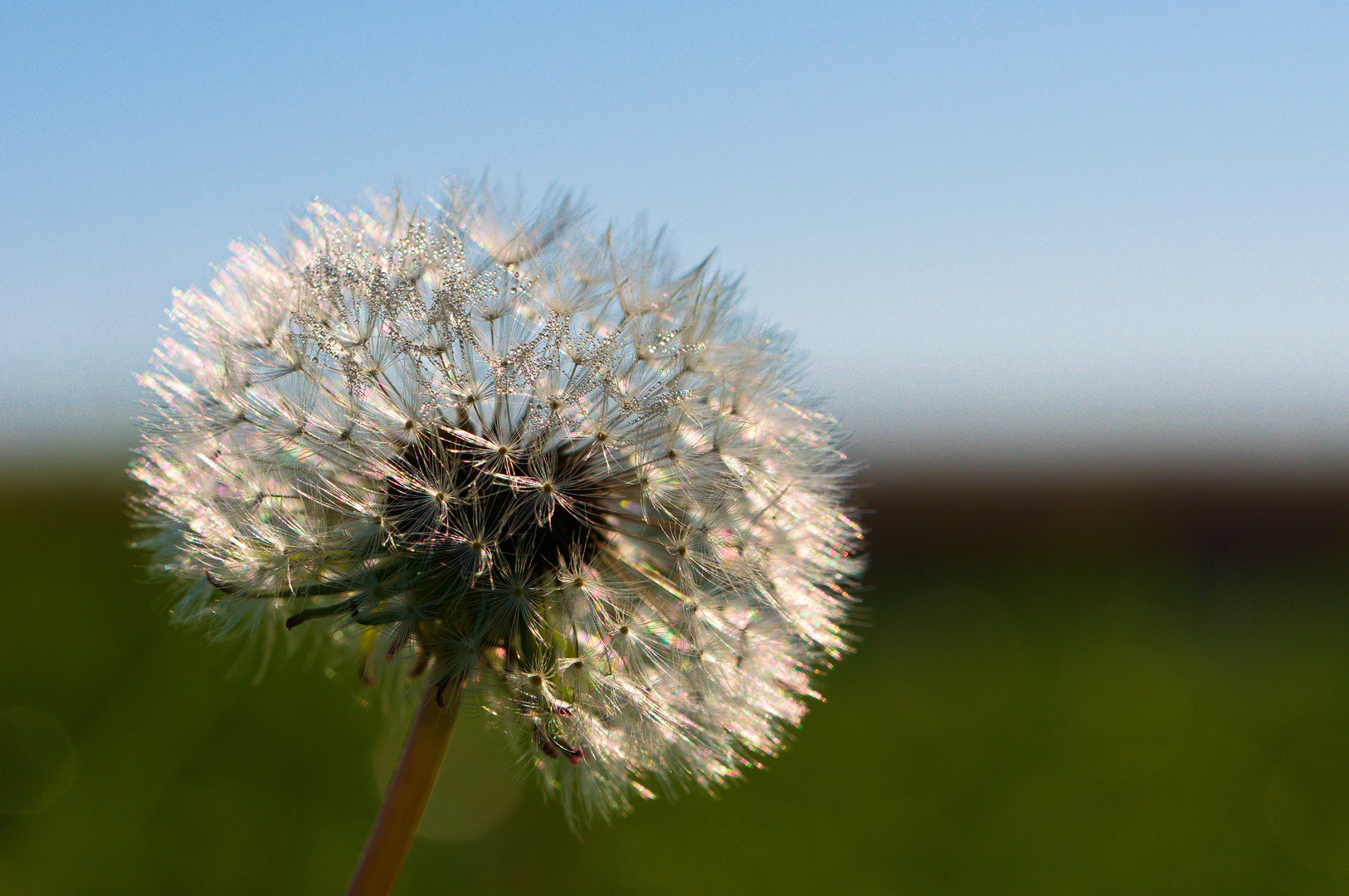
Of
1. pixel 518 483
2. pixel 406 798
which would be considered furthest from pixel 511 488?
pixel 406 798

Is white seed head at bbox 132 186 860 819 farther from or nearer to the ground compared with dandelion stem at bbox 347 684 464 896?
farther from the ground

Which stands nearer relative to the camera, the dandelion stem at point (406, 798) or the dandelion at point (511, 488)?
the dandelion stem at point (406, 798)

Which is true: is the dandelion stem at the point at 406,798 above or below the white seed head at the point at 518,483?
below

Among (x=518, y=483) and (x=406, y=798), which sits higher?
(x=518, y=483)

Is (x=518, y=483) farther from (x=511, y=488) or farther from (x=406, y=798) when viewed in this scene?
(x=406, y=798)

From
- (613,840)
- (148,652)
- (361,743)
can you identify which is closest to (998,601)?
(613,840)

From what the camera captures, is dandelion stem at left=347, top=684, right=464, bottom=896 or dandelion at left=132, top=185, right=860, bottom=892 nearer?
dandelion stem at left=347, top=684, right=464, bottom=896

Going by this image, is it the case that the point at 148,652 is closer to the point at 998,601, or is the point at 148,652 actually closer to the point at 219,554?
the point at 219,554
